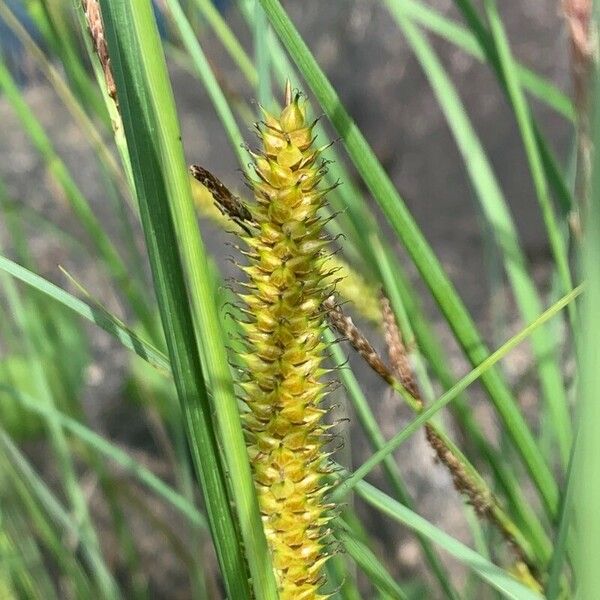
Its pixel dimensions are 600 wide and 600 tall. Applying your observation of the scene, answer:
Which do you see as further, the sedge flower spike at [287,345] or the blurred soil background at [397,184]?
the blurred soil background at [397,184]

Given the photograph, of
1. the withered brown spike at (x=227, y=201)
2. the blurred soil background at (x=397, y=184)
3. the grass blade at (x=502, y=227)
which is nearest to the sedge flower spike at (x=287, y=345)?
the withered brown spike at (x=227, y=201)

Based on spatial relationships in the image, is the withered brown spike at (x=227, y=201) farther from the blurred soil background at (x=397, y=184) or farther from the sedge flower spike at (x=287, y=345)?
the blurred soil background at (x=397, y=184)

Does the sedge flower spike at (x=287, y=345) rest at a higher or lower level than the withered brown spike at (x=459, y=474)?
higher

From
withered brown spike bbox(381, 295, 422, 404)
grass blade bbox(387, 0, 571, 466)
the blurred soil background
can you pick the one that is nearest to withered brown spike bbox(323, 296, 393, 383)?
withered brown spike bbox(381, 295, 422, 404)

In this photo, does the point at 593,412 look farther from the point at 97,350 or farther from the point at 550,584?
the point at 97,350

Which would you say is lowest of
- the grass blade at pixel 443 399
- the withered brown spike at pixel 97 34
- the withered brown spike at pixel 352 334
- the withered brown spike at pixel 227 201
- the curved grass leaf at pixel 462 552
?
the curved grass leaf at pixel 462 552

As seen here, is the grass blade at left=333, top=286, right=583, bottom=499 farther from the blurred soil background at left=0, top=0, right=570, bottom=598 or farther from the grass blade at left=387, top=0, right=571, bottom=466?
the blurred soil background at left=0, top=0, right=570, bottom=598

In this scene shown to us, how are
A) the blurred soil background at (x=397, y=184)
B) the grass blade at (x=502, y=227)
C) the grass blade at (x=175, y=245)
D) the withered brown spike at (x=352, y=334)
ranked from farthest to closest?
the blurred soil background at (x=397, y=184)
the grass blade at (x=502, y=227)
the withered brown spike at (x=352, y=334)
the grass blade at (x=175, y=245)

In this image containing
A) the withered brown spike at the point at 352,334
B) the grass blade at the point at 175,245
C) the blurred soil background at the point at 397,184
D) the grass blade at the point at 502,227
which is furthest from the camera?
the blurred soil background at the point at 397,184
